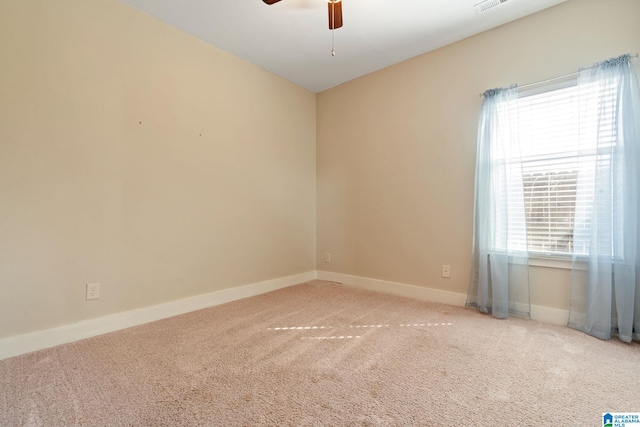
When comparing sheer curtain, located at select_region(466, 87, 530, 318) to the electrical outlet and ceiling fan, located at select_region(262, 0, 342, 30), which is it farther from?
the electrical outlet

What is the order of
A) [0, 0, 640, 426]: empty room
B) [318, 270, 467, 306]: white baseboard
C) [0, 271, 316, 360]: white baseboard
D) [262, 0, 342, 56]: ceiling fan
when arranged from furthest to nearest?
[318, 270, 467, 306]: white baseboard < [262, 0, 342, 56]: ceiling fan < [0, 271, 316, 360]: white baseboard < [0, 0, 640, 426]: empty room

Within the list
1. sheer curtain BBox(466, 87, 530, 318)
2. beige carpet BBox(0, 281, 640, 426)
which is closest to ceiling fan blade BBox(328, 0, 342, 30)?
sheer curtain BBox(466, 87, 530, 318)

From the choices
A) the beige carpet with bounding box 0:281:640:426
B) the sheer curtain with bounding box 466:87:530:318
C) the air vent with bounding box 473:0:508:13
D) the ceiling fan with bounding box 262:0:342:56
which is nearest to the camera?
the beige carpet with bounding box 0:281:640:426

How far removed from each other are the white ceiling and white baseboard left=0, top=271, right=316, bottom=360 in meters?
2.52

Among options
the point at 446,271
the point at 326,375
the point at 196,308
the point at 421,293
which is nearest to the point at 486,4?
the point at 446,271

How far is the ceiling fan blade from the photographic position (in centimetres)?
205

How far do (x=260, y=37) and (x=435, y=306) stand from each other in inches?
123

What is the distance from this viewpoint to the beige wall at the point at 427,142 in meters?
2.41

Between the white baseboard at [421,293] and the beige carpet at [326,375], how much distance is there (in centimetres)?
14

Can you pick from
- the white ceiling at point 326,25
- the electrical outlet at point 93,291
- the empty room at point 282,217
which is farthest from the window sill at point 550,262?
the electrical outlet at point 93,291

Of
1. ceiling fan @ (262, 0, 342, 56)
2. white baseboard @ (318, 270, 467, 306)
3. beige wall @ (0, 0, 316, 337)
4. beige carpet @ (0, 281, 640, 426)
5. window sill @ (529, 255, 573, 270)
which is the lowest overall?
beige carpet @ (0, 281, 640, 426)

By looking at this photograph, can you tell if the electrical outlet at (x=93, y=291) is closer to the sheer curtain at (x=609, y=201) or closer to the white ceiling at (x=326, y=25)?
the white ceiling at (x=326, y=25)

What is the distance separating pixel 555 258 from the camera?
2443 mm

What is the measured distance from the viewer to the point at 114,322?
7.57ft
